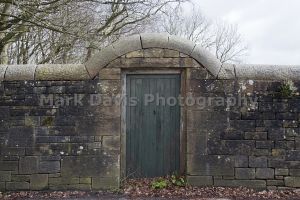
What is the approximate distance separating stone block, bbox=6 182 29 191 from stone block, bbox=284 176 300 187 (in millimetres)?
4538

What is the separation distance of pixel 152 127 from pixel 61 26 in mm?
5354

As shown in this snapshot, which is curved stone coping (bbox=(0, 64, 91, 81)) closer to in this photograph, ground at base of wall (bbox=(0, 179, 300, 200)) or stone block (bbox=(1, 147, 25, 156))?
stone block (bbox=(1, 147, 25, 156))

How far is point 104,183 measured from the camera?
6441 millimetres

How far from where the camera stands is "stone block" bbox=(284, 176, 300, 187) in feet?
21.2

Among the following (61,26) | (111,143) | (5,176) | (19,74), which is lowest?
(5,176)

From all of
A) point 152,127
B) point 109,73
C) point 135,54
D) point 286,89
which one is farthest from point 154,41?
point 286,89

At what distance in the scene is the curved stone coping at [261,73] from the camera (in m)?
6.45

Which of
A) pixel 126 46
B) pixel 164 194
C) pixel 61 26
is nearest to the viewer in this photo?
pixel 164 194

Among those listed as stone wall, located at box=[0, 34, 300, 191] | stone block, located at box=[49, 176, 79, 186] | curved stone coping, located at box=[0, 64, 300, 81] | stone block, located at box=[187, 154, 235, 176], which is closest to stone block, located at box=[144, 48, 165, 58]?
stone wall, located at box=[0, 34, 300, 191]

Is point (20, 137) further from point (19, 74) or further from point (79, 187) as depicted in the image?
point (79, 187)

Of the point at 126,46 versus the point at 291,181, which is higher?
the point at 126,46

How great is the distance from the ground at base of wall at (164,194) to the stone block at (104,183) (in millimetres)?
93

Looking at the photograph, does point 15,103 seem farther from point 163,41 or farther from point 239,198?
point 239,198

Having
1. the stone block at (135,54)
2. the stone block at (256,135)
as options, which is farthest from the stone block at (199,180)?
the stone block at (135,54)
